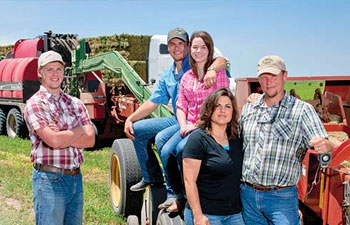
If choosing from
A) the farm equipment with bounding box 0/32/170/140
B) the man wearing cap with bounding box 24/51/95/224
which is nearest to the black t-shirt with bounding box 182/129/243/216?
the man wearing cap with bounding box 24/51/95/224

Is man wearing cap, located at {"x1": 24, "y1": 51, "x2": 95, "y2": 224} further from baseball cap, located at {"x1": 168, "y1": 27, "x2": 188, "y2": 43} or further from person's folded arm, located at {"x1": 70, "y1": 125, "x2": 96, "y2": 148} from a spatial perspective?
baseball cap, located at {"x1": 168, "y1": 27, "x2": 188, "y2": 43}

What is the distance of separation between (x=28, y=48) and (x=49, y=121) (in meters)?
10.7

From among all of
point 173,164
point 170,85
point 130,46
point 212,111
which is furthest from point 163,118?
point 130,46

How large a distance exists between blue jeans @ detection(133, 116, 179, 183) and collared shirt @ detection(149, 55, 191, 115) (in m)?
0.20

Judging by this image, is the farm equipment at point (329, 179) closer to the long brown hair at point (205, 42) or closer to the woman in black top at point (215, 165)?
the woman in black top at point (215, 165)

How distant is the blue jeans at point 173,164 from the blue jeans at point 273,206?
739mm

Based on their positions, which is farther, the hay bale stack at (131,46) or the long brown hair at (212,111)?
the hay bale stack at (131,46)

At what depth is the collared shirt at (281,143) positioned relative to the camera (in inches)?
106

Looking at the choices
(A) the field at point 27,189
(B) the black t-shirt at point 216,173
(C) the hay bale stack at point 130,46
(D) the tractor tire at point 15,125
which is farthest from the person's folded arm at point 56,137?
(C) the hay bale stack at point 130,46

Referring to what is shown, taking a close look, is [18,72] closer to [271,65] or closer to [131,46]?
[131,46]

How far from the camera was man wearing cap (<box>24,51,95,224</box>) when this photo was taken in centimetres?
306

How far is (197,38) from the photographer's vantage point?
3232 mm

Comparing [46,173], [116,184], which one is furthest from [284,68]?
[116,184]

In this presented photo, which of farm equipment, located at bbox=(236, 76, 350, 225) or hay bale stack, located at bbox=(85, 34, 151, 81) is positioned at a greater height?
hay bale stack, located at bbox=(85, 34, 151, 81)
